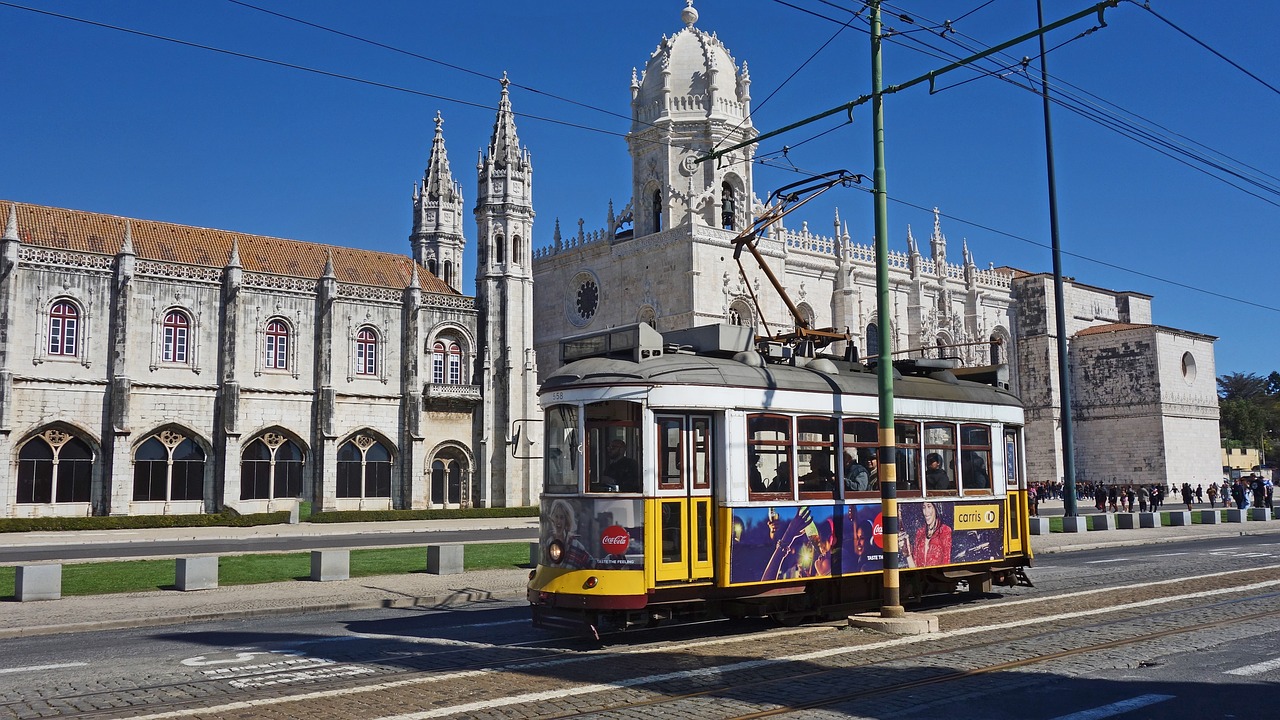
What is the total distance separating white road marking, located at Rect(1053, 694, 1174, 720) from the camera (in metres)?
7.64

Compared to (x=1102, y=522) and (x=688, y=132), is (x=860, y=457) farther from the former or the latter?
(x=688, y=132)

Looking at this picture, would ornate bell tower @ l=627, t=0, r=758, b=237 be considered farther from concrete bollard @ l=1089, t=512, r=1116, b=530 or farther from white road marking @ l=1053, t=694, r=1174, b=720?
white road marking @ l=1053, t=694, r=1174, b=720

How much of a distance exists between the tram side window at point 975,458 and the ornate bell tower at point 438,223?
4975cm

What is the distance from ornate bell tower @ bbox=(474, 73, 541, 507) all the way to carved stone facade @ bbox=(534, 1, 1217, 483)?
5.95m

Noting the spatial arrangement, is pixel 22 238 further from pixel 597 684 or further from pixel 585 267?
pixel 597 684

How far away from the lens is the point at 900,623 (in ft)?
38.6

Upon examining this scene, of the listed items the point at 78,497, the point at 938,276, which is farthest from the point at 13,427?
the point at 938,276

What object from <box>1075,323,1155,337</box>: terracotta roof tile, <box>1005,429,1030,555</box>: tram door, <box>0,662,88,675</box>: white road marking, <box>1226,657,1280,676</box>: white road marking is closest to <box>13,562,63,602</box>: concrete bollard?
<box>0,662,88,675</box>: white road marking

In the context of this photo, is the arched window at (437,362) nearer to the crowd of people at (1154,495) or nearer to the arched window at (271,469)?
the arched window at (271,469)

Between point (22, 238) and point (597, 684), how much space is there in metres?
39.8

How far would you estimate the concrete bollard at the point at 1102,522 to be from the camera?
3306 cm

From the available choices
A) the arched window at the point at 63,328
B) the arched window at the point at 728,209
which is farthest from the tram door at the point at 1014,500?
the arched window at the point at 728,209

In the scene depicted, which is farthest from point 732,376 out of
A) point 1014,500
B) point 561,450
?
point 1014,500

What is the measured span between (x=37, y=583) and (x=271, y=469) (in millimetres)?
26743
